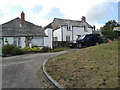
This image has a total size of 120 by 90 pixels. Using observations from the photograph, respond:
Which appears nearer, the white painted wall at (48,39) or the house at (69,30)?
the white painted wall at (48,39)

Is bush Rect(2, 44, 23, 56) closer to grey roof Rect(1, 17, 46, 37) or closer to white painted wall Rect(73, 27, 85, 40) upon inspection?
grey roof Rect(1, 17, 46, 37)

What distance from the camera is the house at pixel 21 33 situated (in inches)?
1019

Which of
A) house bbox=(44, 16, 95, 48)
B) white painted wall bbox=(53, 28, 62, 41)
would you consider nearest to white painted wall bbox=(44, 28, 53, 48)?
house bbox=(44, 16, 95, 48)

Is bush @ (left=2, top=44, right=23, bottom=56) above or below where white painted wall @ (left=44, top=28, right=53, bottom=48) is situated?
below

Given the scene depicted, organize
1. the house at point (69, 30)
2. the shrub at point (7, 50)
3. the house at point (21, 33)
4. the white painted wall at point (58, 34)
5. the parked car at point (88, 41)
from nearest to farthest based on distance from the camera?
the shrub at point (7, 50)
the parked car at point (88, 41)
the house at point (21, 33)
the house at point (69, 30)
the white painted wall at point (58, 34)

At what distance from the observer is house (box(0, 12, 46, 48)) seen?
25875 millimetres

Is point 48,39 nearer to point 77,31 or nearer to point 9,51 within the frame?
point 9,51

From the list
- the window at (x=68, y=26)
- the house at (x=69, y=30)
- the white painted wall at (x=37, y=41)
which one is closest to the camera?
the white painted wall at (x=37, y=41)

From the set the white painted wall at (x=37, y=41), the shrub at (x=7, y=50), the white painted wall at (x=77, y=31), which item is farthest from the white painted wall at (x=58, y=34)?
the shrub at (x=7, y=50)

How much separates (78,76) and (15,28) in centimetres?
2423

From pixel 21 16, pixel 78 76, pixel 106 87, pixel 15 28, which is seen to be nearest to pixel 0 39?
pixel 15 28

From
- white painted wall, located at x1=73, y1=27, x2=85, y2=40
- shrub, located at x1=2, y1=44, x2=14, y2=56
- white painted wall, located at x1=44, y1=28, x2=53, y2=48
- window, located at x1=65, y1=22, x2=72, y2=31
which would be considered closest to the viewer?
shrub, located at x1=2, y1=44, x2=14, y2=56

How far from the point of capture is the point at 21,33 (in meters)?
27.4

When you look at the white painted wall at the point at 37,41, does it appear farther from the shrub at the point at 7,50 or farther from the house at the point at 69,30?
the shrub at the point at 7,50
